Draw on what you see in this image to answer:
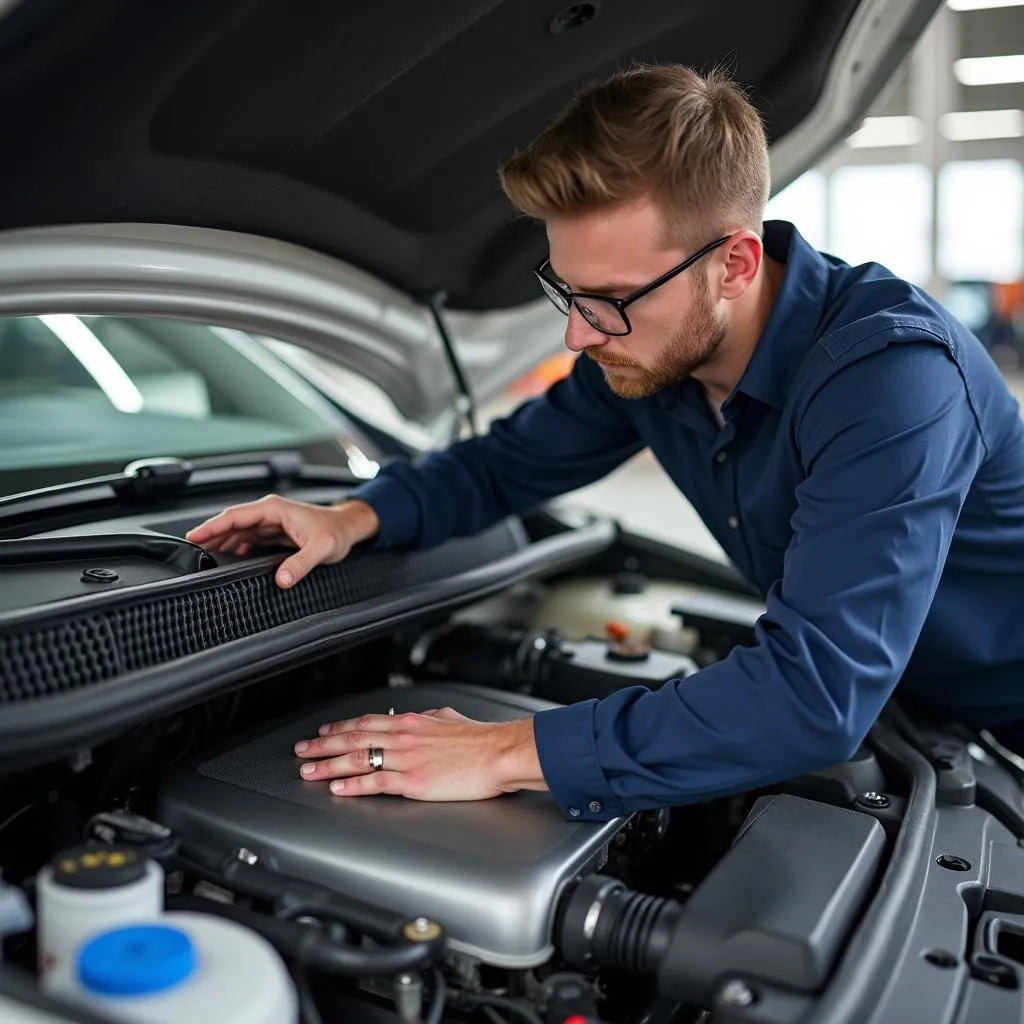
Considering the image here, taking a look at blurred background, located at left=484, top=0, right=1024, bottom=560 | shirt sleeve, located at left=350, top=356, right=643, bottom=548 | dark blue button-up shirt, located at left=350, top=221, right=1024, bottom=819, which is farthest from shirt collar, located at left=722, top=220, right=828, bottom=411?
blurred background, located at left=484, top=0, right=1024, bottom=560

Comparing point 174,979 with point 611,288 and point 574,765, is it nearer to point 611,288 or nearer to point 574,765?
point 574,765

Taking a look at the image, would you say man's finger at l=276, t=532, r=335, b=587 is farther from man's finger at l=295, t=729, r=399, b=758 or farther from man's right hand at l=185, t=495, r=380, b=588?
man's finger at l=295, t=729, r=399, b=758

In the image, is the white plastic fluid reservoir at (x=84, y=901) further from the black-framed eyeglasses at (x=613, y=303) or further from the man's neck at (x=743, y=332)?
the man's neck at (x=743, y=332)

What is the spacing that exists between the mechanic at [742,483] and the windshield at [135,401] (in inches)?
14.4

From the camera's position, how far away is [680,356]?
1412 millimetres

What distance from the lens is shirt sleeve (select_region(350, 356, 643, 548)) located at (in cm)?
176

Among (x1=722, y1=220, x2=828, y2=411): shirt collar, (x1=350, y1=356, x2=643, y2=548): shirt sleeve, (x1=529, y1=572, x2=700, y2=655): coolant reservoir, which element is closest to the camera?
(x1=722, y1=220, x2=828, y2=411): shirt collar

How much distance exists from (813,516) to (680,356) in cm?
29

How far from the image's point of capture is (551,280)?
57.5 inches

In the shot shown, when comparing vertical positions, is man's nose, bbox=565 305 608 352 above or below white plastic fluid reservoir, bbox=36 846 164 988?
above

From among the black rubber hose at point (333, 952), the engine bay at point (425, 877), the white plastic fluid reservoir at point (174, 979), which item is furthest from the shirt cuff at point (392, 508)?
the white plastic fluid reservoir at point (174, 979)

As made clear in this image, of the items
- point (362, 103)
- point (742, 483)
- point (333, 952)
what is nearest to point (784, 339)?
point (742, 483)

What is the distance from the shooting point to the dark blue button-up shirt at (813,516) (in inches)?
44.7

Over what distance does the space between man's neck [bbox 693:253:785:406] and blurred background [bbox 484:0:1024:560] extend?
6976 millimetres
